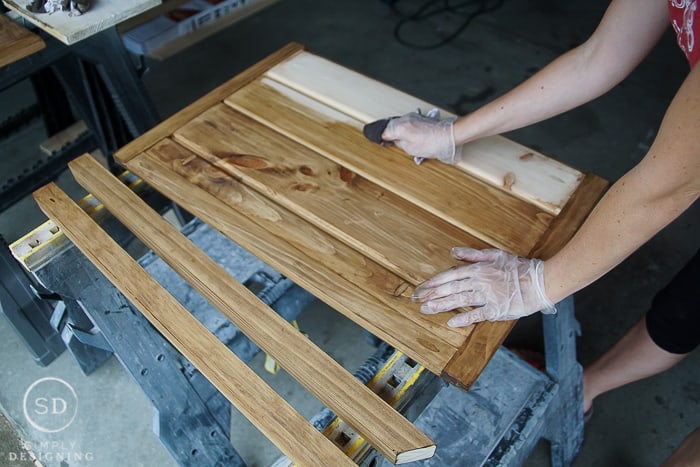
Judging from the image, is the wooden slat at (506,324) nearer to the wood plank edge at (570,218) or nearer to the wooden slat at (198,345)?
the wood plank edge at (570,218)

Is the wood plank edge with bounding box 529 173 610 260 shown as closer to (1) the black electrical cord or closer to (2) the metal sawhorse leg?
(2) the metal sawhorse leg

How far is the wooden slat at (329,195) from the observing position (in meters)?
0.96

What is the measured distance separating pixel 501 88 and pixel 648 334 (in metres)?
1.67

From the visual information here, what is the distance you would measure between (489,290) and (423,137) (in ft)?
1.24

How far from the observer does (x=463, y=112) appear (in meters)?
2.55

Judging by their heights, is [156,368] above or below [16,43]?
below

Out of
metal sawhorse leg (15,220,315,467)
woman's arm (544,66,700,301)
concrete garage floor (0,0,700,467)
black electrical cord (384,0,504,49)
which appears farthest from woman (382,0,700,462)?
black electrical cord (384,0,504,49)

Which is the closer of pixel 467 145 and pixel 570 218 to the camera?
pixel 570 218

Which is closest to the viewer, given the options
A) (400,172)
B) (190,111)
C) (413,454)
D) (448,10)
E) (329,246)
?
(413,454)

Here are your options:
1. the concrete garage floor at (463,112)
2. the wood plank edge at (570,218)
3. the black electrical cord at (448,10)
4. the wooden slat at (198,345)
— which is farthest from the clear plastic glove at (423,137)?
the black electrical cord at (448,10)

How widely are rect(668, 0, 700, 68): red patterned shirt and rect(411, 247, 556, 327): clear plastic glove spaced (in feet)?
1.23

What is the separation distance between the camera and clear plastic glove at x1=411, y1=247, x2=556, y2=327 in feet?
2.85

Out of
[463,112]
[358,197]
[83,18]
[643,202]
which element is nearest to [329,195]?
[358,197]

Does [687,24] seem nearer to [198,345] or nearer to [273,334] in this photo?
[273,334]
